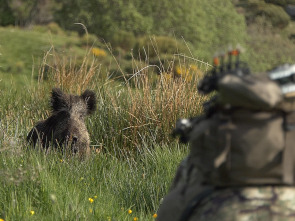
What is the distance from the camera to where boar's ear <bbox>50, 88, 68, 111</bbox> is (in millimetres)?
7230

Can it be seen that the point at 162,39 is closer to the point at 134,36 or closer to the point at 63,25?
the point at 134,36

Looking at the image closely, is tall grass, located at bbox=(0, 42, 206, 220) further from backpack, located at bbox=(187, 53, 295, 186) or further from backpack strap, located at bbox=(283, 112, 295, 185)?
backpack strap, located at bbox=(283, 112, 295, 185)

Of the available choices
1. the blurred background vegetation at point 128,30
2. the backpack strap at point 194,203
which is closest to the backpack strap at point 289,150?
the backpack strap at point 194,203

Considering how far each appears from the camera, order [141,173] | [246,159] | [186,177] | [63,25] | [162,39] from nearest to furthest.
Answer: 1. [246,159]
2. [186,177]
3. [141,173]
4. [162,39]
5. [63,25]

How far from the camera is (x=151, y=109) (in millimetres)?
7301

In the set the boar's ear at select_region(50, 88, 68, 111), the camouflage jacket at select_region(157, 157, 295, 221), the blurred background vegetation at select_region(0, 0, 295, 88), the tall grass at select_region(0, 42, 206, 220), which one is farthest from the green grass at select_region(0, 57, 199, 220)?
the blurred background vegetation at select_region(0, 0, 295, 88)

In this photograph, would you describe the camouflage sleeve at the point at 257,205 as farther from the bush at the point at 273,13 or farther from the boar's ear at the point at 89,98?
the bush at the point at 273,13

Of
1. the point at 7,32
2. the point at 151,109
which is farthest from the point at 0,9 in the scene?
the point at 151,109

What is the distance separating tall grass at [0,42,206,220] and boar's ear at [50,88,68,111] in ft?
1.71

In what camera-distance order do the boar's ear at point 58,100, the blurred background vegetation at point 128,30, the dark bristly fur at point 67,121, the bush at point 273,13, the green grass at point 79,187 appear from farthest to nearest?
the bush at point 273,13 → the blurred background vegetation at point 128,30 → the boar's ear at point 58,100 → the dark bristly fur at point 67,121 → the green grass at point 79,187

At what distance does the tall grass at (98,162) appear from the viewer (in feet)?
13.3

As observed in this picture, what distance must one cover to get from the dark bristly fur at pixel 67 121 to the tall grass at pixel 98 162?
22 centimetres

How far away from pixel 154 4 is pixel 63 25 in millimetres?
7215

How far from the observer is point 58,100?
729 cm
